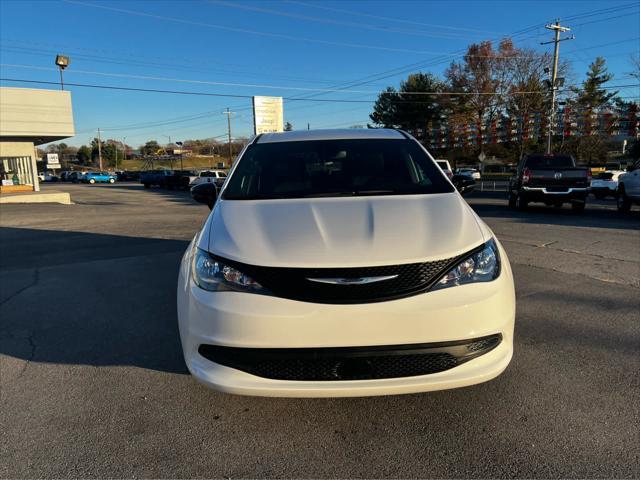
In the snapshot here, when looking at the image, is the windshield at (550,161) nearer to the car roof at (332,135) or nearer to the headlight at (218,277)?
the car roof at (332,135)

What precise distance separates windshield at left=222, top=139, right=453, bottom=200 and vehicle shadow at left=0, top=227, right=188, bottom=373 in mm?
1512

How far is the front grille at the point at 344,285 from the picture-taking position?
2377mm

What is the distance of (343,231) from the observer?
8.74 feet

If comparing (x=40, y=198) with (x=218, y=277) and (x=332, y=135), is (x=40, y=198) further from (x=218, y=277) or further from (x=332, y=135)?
(x=218, y=277)

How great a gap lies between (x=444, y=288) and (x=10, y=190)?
3072 centimetres

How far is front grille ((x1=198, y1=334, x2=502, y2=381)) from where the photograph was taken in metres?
2.35

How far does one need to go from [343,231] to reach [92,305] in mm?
3710

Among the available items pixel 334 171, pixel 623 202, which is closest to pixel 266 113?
pixel 623 202

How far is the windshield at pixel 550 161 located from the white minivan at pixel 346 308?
45.1ft

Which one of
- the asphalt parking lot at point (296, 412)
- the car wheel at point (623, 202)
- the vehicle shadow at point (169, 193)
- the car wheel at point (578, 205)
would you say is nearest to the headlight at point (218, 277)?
the asphalt parking lot at point (296, 412)

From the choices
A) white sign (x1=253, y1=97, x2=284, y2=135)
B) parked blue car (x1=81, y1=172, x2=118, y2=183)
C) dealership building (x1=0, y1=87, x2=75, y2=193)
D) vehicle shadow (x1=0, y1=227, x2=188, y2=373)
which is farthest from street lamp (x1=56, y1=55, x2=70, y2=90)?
parked blue car (x1=81, y1=172, x2=118, y2=183)

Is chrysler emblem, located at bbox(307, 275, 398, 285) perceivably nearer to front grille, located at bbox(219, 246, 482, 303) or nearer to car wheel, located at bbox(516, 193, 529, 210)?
front grille, located at bbox(219, 246, 482, 303)

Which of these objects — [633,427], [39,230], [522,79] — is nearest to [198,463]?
[633,427]

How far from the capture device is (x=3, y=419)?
2.85 meters
